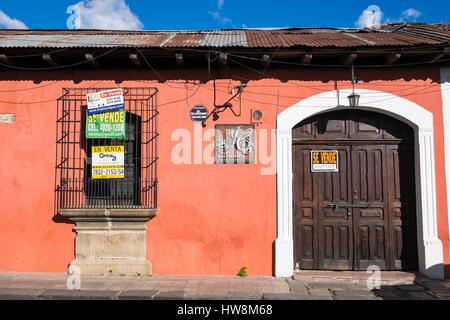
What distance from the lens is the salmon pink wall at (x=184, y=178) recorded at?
6.81 meters

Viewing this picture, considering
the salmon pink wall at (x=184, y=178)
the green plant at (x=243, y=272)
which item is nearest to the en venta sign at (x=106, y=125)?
the salmon pink wall at (x=184, y=178)

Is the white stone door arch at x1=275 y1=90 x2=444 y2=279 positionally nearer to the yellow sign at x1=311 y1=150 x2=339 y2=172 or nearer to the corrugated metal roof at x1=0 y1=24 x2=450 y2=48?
the yellow sign at x1=311 y1=150 x2=339 y2=172

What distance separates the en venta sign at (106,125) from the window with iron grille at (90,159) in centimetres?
17

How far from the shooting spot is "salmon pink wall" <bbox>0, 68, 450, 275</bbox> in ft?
22.4

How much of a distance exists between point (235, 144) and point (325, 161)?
63.2 inches

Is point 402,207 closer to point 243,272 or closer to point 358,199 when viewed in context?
point 358,199

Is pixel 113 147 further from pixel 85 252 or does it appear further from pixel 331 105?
pixel 331 105

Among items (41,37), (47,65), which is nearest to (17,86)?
(47,65)

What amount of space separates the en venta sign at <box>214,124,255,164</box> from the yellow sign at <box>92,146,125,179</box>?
1633 millimetres

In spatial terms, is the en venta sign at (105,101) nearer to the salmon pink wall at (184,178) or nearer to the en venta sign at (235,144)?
the salmon pink wall at (184,178)

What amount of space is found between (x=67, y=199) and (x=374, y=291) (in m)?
5.19

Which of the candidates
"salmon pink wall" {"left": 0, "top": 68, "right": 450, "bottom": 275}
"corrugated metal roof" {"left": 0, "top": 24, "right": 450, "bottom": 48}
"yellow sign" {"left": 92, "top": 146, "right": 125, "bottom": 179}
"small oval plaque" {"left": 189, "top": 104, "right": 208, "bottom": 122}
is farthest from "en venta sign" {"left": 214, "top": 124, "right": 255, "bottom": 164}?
"yellow sign" {"left": 92, "top": 146, "right": 125, "bottom": 179}
